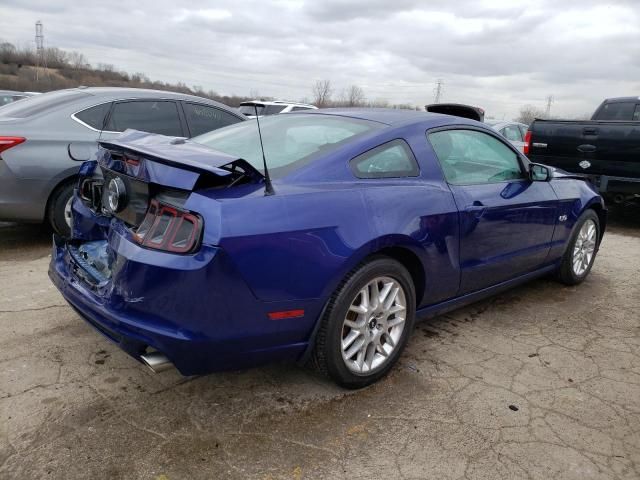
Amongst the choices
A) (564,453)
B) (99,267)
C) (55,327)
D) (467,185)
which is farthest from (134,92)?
(564,453)

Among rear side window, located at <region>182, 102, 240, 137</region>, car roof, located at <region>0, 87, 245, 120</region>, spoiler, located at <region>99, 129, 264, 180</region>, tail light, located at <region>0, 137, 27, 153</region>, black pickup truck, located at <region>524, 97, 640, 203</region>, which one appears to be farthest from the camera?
black pickup truck, located at <region>524, 97, 640, 203</region>

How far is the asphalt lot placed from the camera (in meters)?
2.23

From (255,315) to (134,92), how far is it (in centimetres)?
411

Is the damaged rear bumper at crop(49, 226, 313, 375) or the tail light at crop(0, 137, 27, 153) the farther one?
the tail light at crop(0, 137, 27, 153)

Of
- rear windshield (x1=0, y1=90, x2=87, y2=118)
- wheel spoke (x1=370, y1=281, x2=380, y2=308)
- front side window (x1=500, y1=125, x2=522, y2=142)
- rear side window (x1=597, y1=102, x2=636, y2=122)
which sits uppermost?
rear side window (x1=597, y1=102, x2=636, y2=122)

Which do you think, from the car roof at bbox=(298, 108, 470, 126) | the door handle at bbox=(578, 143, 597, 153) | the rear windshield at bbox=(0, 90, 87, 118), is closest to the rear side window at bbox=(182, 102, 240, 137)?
the rear windshield at bbox=(0, 90, 87, 118)

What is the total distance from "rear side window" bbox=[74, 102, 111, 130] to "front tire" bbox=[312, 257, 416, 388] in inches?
142

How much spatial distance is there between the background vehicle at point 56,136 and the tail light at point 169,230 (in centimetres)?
292

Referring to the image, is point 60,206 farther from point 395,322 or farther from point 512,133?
point 512,133

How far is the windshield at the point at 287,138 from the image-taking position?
9.09 ft

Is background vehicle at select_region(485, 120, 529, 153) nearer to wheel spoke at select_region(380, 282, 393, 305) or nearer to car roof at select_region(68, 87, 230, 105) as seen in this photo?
car roof at select_region(68, 87, 230, 105)

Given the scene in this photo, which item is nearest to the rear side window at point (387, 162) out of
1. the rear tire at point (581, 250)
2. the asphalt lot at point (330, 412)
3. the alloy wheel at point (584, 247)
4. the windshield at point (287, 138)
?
the windshield at point (287, 138)

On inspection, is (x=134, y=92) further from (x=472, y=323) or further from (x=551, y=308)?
(x=551, y=308)

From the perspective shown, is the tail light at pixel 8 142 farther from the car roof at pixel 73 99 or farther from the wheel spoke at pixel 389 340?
the wheel spoke at pixel 389 340
